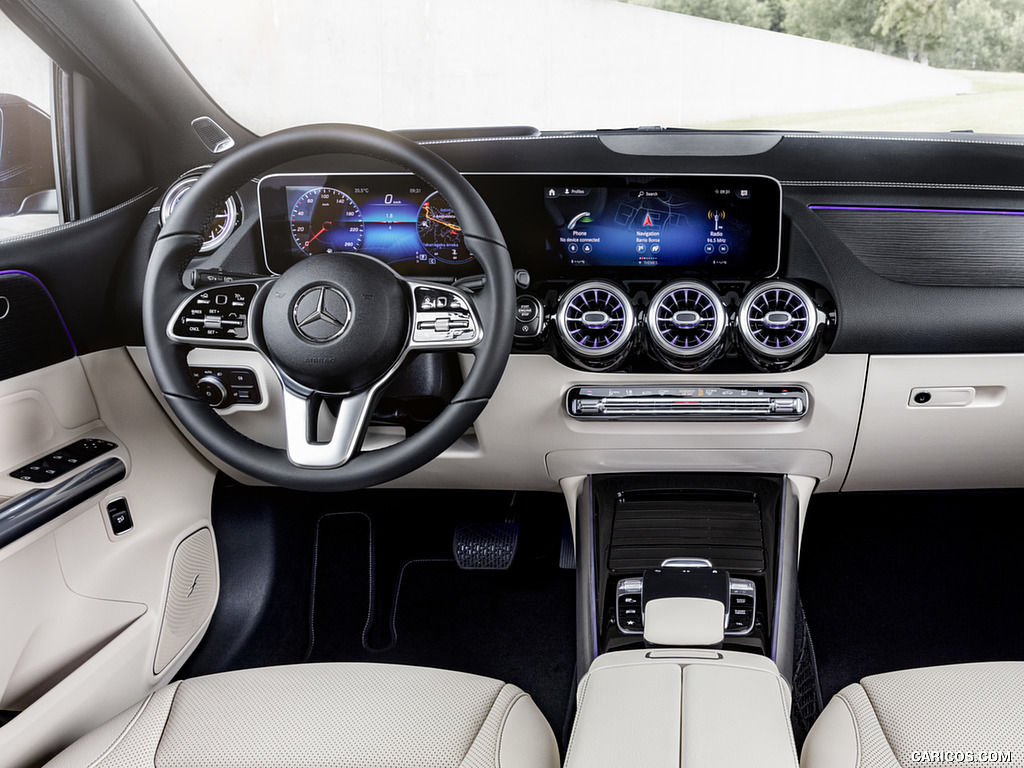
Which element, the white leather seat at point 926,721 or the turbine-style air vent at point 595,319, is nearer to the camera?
the white leather seat at point 926,721

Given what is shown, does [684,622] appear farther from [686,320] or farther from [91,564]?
[91,564]

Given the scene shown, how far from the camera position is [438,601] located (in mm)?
2203

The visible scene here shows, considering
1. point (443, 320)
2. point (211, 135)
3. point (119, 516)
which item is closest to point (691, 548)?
point (443, 320)

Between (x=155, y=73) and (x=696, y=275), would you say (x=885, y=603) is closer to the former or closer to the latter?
(x=696, y=275)

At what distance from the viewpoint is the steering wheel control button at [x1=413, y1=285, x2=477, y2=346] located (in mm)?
1219

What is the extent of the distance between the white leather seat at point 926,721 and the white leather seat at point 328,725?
388 mm

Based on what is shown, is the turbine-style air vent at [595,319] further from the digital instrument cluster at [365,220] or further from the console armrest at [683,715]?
the console armrest at [683,715]

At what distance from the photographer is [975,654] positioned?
201 cm

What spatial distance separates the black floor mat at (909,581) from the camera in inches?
79.4

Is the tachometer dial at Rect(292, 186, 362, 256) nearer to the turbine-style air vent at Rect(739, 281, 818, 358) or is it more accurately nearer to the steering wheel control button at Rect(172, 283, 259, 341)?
the steering wheel control button at Rect(172, 283, 259, 341)

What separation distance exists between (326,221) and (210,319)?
14.6 inches

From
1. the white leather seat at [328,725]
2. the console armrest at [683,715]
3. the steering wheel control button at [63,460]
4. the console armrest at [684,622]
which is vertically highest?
the steering wheel control button at [63,460]

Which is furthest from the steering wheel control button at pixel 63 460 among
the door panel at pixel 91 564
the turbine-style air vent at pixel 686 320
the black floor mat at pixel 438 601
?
the turbine-style air vent at pixel 686 320

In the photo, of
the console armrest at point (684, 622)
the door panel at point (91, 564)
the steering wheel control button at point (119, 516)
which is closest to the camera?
the door panel at point (91, 564)
